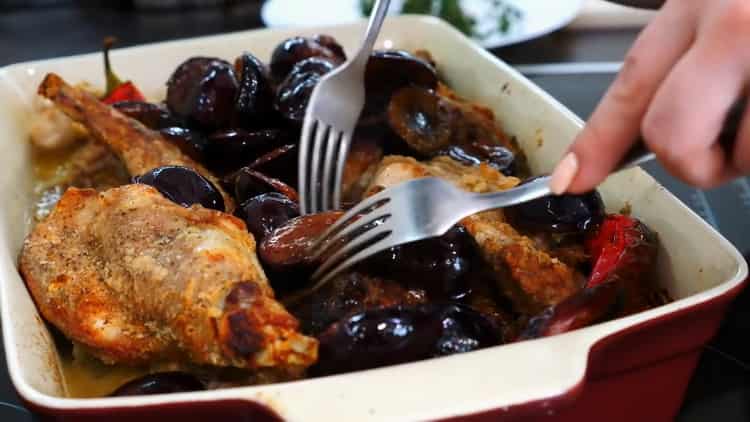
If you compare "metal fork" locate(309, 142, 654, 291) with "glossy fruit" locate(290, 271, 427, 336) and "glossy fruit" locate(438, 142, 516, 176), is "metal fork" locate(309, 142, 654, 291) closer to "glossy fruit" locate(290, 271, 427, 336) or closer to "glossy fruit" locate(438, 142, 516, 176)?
"glossy fruit" locate(290, 271, 427, 336)

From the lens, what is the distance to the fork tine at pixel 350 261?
104 cm

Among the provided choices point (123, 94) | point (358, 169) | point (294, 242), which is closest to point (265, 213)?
point (294, 242)

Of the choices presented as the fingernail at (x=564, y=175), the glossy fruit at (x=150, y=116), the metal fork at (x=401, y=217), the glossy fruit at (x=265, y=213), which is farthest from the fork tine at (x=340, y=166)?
the fingernail at (x=564, y=175)

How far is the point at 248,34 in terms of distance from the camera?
6.51ft

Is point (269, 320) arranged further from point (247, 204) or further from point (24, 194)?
point (24, 194)

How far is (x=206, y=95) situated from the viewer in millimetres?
1607

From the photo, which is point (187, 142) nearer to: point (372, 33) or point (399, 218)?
point (372, 33)

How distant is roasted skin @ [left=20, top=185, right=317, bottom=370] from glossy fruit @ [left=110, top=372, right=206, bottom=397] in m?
0.03

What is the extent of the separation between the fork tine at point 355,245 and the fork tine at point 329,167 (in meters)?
0.28

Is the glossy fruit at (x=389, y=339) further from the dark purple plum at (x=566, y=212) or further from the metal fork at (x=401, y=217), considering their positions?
the dark purple plum at (x=566, y=212)

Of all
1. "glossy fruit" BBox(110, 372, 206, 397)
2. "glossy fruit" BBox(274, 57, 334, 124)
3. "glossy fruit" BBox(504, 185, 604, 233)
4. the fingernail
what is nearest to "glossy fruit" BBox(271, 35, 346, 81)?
"glossy fruit" BBox(274, 57, 334, 124)

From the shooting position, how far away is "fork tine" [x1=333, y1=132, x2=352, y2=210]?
139 cm

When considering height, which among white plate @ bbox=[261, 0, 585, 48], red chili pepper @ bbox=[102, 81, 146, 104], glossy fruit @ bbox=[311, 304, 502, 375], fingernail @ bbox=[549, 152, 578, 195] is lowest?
white plate @ bbox=[261, 0, 585, 48]

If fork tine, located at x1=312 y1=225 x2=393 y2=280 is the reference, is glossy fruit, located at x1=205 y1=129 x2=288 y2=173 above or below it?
below
